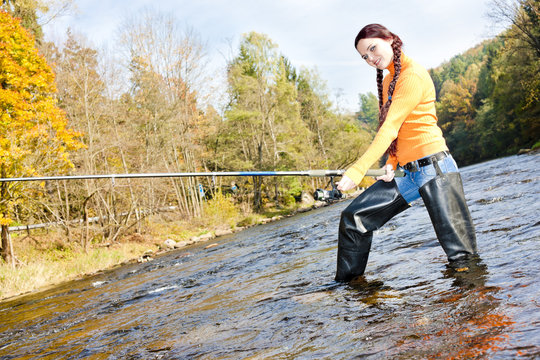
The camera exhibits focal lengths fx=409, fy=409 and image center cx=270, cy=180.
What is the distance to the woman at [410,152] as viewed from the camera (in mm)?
3693

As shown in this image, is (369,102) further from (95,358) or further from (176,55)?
(95,358)

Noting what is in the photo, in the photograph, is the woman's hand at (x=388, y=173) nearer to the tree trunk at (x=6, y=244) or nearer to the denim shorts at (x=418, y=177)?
the denim shorts at (x=418, y=177)

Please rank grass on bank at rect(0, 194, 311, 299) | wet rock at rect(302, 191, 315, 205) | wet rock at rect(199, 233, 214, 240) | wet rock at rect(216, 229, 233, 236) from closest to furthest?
grass on bank at rect(0, 194, 311, 299), wet rock at rect(199, 233, 214, 240), wet rock at rect(216, 229, 233, 236), wet rock at rect(302, 191, 315, 205)

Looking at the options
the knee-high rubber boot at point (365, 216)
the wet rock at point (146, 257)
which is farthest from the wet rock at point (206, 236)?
the knee-high rubber boot at point (365, 216)

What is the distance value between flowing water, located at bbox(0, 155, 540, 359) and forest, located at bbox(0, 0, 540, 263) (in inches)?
101

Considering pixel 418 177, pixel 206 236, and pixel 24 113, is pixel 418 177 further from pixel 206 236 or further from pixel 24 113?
pixel 206 236

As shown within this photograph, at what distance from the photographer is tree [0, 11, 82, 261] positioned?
16172 mm

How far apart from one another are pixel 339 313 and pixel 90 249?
18.9 meters

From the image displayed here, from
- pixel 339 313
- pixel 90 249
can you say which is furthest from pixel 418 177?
pixel 90 249

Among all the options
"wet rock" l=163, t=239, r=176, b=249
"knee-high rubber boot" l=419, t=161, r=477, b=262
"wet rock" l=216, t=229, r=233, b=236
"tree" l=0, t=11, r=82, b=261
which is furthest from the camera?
"wet rock" l=216, t=229, r=233, b=236

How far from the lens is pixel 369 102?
170 m

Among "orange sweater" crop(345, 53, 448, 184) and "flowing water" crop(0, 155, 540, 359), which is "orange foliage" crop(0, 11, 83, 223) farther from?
"orange sweater" crop(345, 53, 448, 184)

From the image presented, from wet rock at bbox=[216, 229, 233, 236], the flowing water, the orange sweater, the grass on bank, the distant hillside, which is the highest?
the distant hillside

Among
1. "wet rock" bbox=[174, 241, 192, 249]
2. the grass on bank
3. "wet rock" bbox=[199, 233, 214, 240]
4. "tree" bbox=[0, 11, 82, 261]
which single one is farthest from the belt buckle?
"wet rock" bbox=[199, 233, 214, 240]
